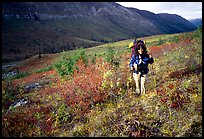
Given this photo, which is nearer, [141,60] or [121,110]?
[121,110]

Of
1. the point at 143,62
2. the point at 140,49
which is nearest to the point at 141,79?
the point at 143,62

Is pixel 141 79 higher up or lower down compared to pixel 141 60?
lower down

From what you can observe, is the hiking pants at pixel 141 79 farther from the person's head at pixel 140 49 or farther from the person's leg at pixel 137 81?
the person's head at pixel 140 49

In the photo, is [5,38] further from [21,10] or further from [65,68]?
[65,68]

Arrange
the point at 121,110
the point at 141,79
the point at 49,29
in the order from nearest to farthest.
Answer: the point at 121,110, the point at 141,79, the point at 49,29

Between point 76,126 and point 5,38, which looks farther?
point 5,38

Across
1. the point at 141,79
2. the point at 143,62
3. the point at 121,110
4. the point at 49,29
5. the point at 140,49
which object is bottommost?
the point at 121,110

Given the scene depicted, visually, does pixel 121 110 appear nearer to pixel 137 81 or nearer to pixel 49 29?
pixel 137 81

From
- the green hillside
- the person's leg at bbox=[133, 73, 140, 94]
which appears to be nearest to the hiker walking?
the person's leg at bbox=[133, 73, 140, 94]

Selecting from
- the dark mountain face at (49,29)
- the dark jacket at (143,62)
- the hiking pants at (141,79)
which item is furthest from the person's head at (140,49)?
the dark mountain face at (49,29)

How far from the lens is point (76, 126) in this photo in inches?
314

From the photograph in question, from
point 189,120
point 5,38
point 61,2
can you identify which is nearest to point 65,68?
point 189,120

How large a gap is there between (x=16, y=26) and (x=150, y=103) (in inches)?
5439

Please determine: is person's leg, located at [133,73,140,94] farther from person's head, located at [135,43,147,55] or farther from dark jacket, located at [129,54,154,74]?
person's head, located at [135,43,147,55]
